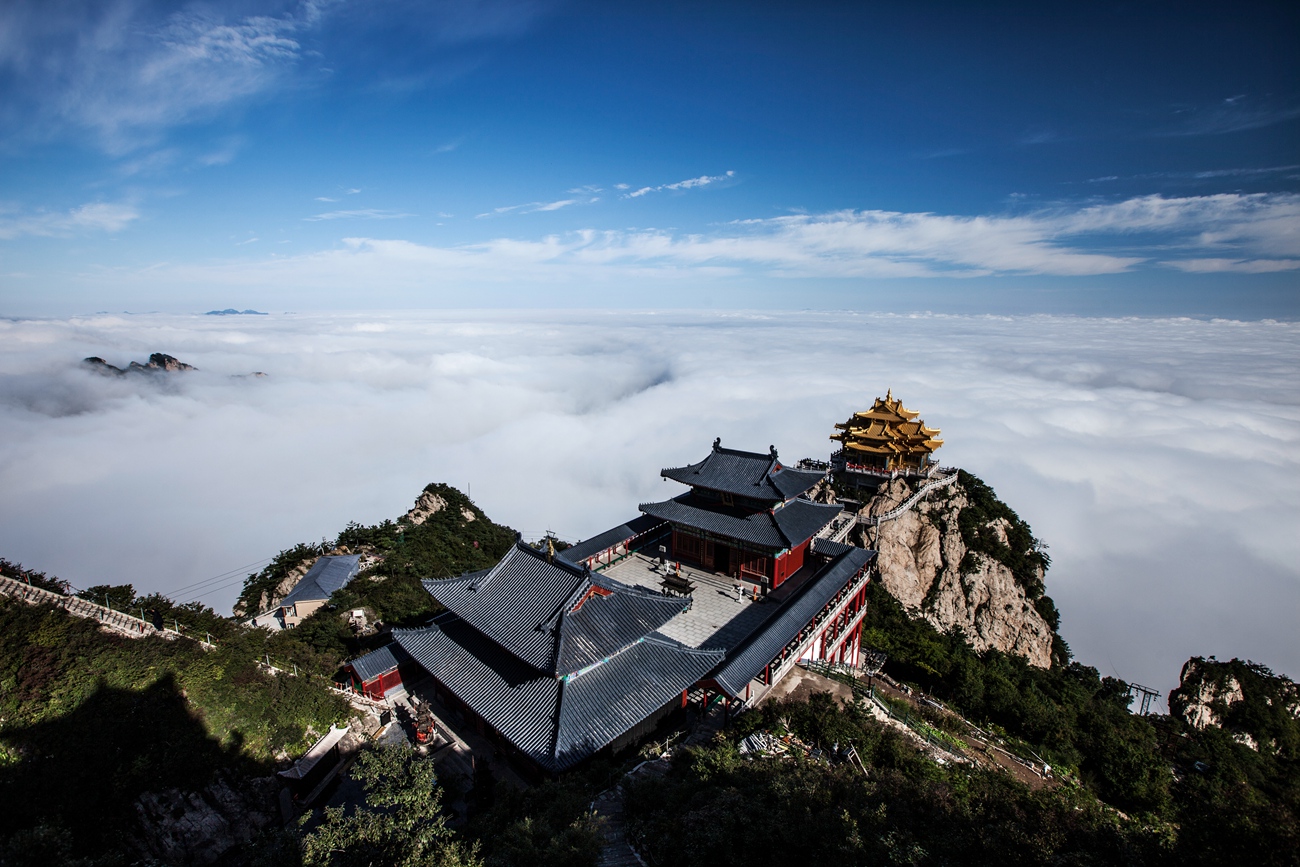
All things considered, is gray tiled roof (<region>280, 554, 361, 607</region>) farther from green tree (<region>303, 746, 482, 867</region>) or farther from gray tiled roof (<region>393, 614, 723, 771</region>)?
green tree (<region>303, 746, 482, 867</region>)

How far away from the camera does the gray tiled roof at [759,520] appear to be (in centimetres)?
2369

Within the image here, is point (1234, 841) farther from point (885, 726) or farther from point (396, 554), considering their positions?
point (396, 554)

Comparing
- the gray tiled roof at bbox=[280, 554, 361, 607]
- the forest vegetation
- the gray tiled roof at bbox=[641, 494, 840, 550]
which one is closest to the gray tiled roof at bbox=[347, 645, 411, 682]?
the forest vegetation

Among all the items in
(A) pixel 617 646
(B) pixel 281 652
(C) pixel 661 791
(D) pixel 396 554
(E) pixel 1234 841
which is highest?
(E) pixel 1234 841

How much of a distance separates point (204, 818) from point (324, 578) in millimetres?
20128

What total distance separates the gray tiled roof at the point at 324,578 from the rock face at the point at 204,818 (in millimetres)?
17197

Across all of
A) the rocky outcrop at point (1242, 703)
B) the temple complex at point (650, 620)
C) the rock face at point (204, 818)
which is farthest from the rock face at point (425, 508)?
the rocky outcrop at point (1242, 703)

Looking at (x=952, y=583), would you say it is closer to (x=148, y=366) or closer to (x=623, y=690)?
(x=623, y=690)

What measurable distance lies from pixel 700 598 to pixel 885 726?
334 inches

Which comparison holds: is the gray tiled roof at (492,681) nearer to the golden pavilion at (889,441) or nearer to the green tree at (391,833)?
the green tree at (391,833)

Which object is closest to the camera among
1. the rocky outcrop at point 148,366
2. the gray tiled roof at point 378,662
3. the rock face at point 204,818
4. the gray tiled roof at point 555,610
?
the rock face at point 204,818

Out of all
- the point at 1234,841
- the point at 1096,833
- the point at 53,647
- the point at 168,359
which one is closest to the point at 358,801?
the point at 53,647

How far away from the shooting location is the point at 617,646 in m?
17.4

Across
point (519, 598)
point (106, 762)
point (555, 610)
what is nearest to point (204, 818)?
point (106, 762)
